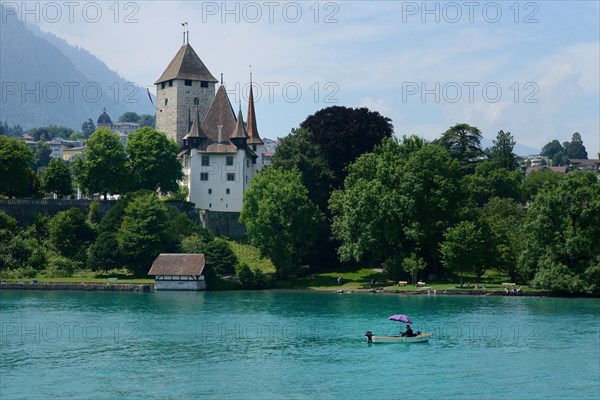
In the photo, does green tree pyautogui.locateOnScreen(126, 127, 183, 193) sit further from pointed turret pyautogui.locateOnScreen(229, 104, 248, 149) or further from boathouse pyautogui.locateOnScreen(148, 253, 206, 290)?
boathouse pyautogui.locateOnScreen(148, 253, 206, 290)

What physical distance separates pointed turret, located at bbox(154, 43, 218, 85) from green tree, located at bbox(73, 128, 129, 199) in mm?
24591

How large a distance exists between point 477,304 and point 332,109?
1567 inches

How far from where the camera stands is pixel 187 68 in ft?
444

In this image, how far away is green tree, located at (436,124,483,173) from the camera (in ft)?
465

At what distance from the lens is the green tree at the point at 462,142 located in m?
142

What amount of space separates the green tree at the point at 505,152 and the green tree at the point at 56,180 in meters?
73.7

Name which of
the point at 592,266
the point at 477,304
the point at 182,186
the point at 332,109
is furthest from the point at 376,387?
the point at 182,186

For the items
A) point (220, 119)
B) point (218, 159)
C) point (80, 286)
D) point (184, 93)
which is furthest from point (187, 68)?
point (80, 286)

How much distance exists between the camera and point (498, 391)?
4547cm

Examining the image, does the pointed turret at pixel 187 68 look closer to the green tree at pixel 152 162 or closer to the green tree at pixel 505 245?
the green tree at pixel 152 162

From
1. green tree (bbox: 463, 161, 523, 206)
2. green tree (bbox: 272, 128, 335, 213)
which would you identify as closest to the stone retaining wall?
green tree (bbox: 272, 128, 335, 213)

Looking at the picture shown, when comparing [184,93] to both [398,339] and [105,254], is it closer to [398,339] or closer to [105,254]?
[105,254]

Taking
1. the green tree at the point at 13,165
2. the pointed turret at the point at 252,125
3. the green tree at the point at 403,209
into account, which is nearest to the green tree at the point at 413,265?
the green tree at the point at 403,209

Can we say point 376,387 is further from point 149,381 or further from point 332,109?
point 332,109
